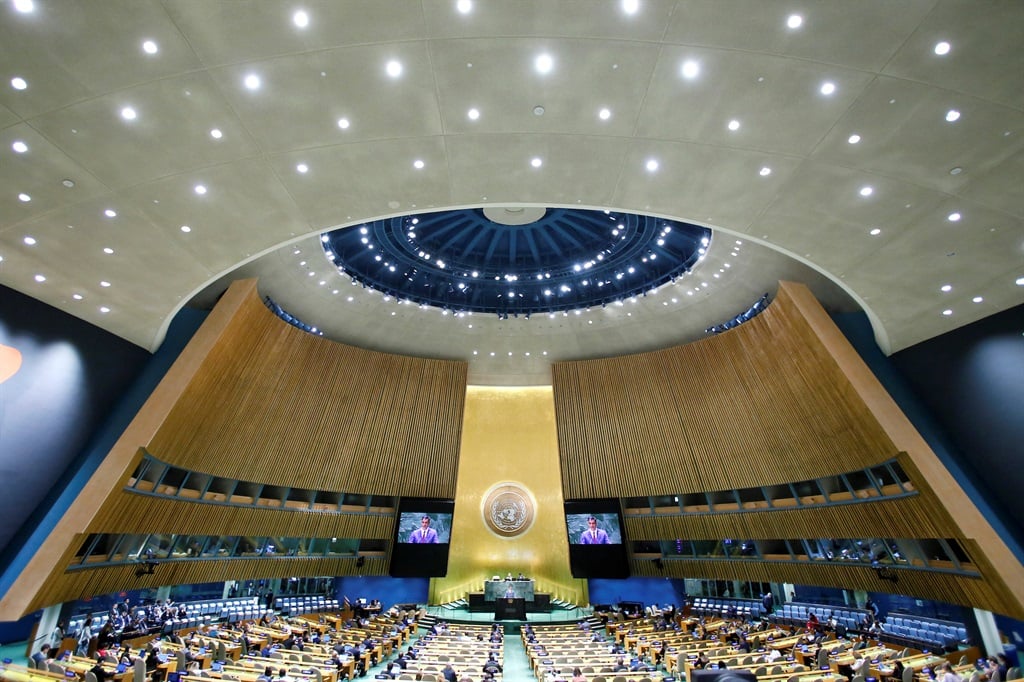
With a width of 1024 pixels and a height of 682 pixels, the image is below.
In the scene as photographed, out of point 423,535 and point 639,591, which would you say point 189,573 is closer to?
point 423,535

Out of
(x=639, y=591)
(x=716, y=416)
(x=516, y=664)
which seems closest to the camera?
(x=516, y=664)

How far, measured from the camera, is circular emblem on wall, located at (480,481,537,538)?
23781mm

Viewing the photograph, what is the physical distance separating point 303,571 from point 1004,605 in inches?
778

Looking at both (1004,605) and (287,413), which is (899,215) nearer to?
(1004,605)

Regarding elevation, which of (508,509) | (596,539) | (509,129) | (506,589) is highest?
(509,129)

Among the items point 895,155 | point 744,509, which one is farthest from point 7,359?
point 744,509

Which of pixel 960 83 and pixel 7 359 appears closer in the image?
pixel 960 83

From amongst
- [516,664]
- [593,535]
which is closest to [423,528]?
[593,535]

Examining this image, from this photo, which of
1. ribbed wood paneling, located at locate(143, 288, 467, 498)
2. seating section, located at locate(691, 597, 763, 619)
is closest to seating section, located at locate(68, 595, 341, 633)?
ribbed wood paneling, located at locate(143, 288, 467, 498)

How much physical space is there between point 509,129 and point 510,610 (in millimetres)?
17961

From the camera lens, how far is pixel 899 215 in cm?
922

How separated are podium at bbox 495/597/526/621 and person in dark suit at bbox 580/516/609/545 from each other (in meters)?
3.48

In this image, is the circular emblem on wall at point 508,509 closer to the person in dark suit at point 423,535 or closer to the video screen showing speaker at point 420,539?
the video screen showing speaker at point 420,539

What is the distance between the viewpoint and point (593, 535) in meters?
19.3
